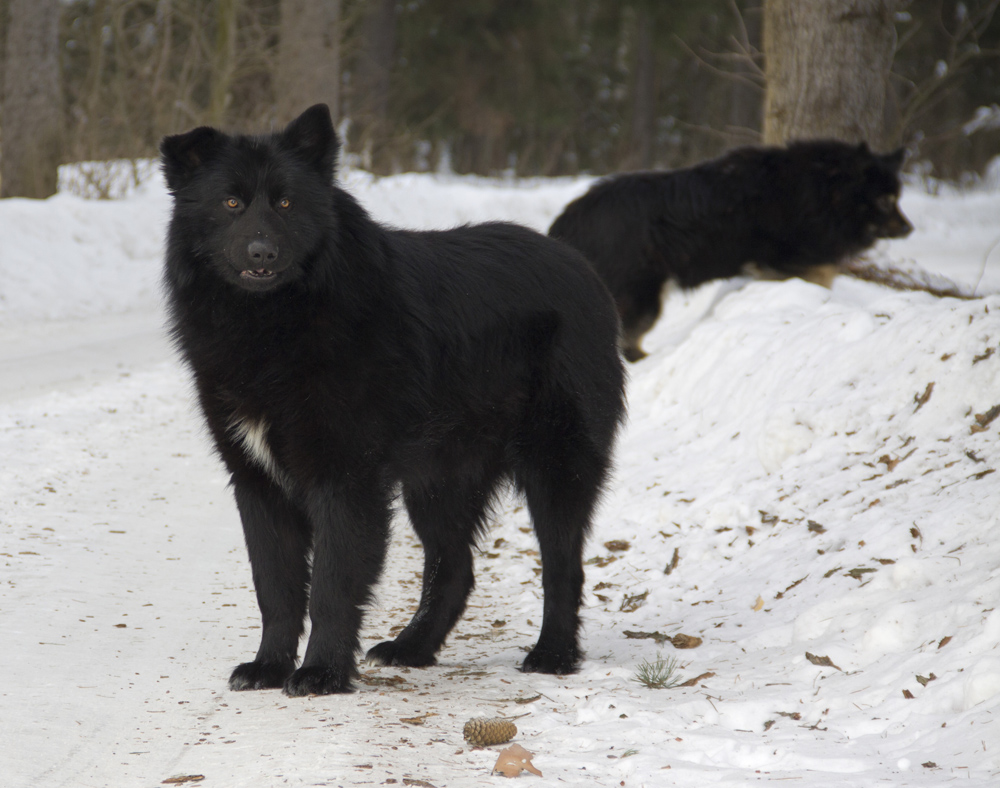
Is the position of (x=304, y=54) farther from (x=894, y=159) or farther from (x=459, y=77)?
(x=459, y=77)

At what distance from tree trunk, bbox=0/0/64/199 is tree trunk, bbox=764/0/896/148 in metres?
10.4

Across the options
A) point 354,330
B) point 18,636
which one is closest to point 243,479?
point 354,330

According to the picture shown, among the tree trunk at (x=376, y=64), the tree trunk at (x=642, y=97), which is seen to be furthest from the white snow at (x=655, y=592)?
the tree trunk at (x=642, y=97)

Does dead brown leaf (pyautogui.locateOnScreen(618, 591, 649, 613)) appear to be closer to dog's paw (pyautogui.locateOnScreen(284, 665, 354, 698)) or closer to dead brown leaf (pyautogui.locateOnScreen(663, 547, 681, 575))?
dead brown leaf (pyautogui.locateOnScreen(663, 547, 681, 575))

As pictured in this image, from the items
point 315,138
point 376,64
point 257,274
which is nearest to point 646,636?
point 257,274

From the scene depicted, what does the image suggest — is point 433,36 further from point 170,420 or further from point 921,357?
point 921,357

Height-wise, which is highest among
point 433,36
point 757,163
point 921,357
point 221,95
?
point 433,36

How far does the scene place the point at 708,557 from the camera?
16.4 feet

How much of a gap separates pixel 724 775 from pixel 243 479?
200 centimetres

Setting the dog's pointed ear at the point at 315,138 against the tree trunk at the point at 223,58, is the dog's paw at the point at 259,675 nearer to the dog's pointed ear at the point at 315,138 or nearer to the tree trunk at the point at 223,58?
the dog's pointed ear at the point at 315,138

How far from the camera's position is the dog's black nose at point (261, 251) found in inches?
134

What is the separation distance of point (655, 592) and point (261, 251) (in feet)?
8.56

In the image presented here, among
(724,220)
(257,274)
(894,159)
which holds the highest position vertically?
(894,159)

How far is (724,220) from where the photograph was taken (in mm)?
8938
